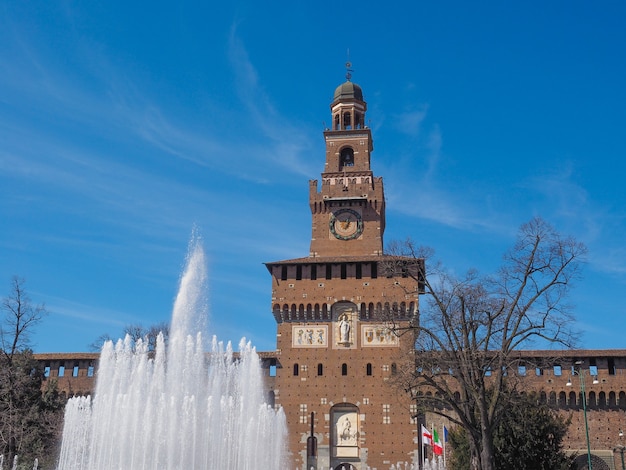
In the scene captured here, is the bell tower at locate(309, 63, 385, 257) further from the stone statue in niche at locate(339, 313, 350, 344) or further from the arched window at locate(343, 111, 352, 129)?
the stone statue in niche at locate(339, 313, 350, 344)

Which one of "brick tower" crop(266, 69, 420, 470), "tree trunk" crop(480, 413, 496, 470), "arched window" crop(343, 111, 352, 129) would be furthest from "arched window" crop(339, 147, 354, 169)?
"tree trunk" crop(480, 413, 496, 470)

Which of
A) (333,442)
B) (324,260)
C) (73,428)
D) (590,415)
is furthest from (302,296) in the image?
(590,415)

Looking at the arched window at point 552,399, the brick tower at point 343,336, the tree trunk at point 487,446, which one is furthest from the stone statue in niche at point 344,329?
the tree trunk at point 487,446

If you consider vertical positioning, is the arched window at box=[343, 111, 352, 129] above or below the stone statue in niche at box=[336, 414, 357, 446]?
above

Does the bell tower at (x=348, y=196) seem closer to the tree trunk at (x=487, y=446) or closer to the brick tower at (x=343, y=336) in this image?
the brick tower at (x=343, y=336)

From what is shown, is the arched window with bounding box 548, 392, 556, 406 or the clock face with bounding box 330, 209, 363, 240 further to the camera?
the clock face with bounding box 330, 209, 363, 240

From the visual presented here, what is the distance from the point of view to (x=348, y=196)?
4306 cm

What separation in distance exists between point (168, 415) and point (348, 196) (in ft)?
66.6

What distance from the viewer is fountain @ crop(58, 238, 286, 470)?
86.8ft

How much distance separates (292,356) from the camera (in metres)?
39.2

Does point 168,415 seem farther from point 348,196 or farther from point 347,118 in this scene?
point 347,118

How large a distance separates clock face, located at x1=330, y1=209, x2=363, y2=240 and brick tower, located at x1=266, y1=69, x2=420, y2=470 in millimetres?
62

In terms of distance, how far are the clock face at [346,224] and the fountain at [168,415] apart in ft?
41.8

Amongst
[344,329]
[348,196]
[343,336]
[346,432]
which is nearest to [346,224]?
[348,196]
